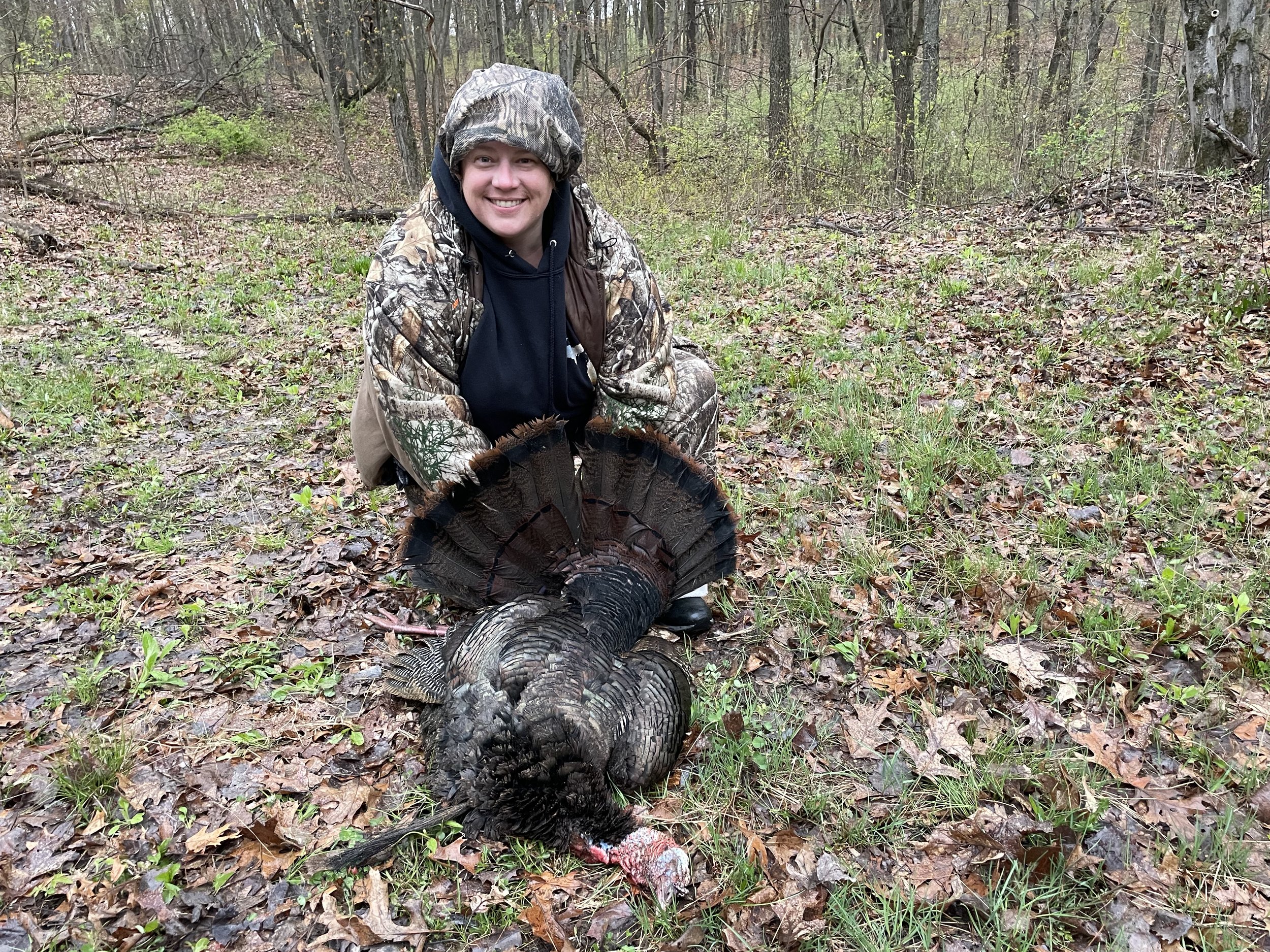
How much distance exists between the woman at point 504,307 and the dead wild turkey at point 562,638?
0.80 ft

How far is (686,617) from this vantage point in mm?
3449

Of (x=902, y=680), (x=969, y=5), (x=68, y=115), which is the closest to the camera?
(x=902, y=680)

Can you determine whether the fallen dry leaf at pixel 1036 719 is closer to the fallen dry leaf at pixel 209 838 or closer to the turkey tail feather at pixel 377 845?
the turkey tail feather at pixel 377 845

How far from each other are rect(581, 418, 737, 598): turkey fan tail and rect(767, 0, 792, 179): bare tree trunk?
36.2 feet

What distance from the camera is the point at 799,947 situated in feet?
7.19

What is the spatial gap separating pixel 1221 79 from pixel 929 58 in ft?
13.9

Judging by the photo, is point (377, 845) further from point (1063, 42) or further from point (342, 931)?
point (1063, 42)

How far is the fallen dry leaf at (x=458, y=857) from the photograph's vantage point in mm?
2484

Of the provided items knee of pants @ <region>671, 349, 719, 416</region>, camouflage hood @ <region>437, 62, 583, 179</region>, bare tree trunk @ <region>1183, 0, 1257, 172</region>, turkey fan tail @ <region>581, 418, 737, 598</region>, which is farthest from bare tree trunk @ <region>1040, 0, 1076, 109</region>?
turkey fan tail @ <region>581, 418, 737, 598</region>

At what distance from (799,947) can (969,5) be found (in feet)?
93.2

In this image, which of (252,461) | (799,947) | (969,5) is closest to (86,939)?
(799,947)

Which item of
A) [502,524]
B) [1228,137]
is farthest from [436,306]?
[1228,137]

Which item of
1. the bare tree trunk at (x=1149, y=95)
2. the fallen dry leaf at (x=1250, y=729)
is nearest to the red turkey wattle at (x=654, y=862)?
the fallen dry leaf at (x=1250, y=729)

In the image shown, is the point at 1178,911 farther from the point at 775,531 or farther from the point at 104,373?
the point at 104,373
